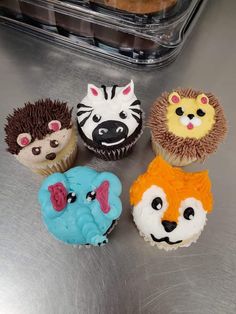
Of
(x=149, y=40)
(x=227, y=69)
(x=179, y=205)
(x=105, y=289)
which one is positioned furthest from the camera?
(x=227, y=69)

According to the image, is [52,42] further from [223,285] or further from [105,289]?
[223,285]

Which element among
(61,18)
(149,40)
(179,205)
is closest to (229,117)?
(149,40)

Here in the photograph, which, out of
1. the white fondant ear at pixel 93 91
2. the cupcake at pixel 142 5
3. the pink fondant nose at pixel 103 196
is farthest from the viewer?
the cupcake at pixel 142 5

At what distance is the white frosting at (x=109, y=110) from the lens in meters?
0.82

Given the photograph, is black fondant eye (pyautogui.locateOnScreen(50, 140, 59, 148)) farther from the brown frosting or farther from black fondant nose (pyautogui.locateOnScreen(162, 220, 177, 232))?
black fondant nose (pyautogui.locateOnScreen(162, 220, 177, 232))

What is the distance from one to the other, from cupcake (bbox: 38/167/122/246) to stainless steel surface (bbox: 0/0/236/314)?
165mm

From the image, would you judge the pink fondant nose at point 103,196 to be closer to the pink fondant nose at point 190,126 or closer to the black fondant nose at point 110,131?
the black fondant nose at point 110,131

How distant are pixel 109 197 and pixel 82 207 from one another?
0.06 metres

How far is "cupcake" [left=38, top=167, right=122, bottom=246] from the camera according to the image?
2.39 feet

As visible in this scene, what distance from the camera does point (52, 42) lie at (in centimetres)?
122

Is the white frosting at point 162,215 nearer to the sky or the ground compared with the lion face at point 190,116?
nearer to the ground

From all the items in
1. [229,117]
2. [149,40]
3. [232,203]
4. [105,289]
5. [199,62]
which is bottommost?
[105,289]

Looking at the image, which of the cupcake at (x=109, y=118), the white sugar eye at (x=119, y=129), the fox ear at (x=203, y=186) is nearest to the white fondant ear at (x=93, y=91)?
the cupcake at (x=109, y=118)

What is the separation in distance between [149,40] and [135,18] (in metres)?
0.09
